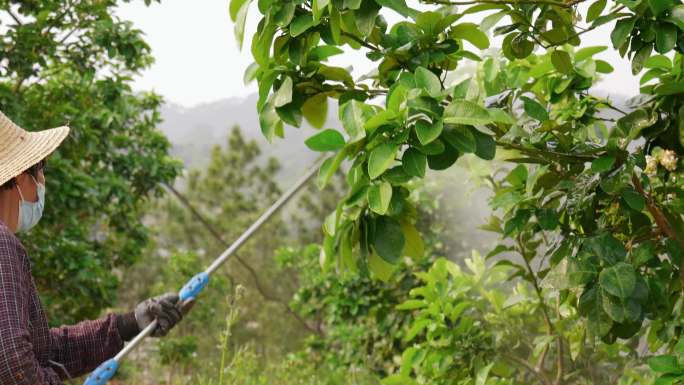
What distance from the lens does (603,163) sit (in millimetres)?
1438

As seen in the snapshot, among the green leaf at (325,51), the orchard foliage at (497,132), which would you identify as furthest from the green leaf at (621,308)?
the green leaf at (325,51)

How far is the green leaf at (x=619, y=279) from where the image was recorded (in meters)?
1.35

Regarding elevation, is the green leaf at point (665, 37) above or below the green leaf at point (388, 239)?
above

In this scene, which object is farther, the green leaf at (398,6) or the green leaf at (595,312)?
the green leaf at (595,312)

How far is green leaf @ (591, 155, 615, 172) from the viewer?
4.70 ft

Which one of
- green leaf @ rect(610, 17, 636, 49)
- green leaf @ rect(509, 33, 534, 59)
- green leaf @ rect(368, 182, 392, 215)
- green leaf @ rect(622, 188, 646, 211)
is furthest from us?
green leaf @ rect(509, 33, 534, 59)

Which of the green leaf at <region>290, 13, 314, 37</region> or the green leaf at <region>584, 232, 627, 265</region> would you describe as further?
the green leaf at <region>584, 232, 627, 265</region>

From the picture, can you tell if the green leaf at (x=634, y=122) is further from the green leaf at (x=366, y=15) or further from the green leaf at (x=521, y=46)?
the green leaf at (x=366, y=15)

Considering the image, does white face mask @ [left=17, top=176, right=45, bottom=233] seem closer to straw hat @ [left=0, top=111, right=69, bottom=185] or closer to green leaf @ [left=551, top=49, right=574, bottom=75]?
straw hat @ [left=0, top=111, right=69, bottom=185]

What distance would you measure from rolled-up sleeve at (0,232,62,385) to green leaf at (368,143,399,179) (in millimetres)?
725

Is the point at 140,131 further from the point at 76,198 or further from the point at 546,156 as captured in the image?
the point at 546,156

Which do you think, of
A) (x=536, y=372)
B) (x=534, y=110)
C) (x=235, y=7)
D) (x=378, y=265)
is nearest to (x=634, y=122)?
(x=534, y=110)

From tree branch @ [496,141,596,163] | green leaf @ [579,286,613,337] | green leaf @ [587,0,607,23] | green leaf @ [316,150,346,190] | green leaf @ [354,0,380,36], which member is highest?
green leaf @ [587,0,607,23]

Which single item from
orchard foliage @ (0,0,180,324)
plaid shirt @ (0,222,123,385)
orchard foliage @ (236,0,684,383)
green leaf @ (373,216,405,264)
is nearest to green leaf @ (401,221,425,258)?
orchard foliage @ (236,0,684,383)
